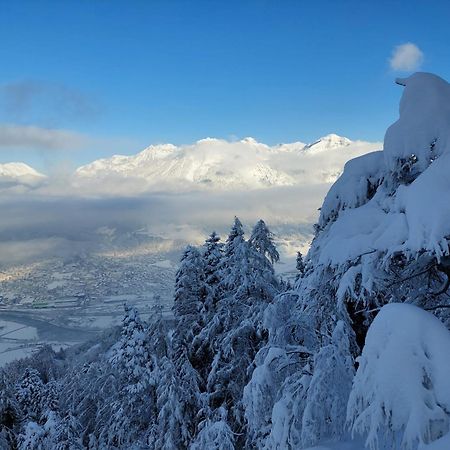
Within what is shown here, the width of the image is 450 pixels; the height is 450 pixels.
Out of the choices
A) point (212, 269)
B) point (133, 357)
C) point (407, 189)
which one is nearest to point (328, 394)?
point (407, 189)

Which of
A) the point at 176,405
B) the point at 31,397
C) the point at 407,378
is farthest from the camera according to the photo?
the point at 31,397

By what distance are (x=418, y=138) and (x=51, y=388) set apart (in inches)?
1136

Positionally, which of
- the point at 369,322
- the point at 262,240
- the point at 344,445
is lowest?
the point at 344,445

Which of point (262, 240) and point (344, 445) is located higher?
point (262, 240)

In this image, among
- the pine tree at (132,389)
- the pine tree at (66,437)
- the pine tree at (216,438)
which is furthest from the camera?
the pine tree at (66,437)

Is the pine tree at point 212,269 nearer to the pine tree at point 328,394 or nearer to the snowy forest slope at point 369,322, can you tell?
the snowy forest slope at point 369,322

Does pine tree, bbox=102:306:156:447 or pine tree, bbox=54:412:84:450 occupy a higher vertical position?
pine tree, bbox=102:306:156:447

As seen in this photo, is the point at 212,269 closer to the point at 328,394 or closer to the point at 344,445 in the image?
the point at 328,394

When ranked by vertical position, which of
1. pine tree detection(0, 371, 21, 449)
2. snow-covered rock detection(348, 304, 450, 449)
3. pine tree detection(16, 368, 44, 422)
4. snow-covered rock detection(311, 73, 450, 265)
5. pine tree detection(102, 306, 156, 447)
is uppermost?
snow-covered rock detection(311, 73, 450, 265)

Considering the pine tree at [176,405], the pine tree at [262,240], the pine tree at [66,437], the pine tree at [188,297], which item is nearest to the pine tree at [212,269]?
the pine tree at [188,297]

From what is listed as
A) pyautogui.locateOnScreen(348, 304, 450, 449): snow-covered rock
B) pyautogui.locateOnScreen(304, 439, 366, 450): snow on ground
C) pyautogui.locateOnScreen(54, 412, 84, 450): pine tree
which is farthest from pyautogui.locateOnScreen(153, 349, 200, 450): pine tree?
pyautogui.locateOnScreen(348, 304, 450, 449): snow-covered rock

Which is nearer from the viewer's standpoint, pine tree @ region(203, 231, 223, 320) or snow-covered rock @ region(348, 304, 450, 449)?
snow-covered rock @ region(348, 304, 450, 449)

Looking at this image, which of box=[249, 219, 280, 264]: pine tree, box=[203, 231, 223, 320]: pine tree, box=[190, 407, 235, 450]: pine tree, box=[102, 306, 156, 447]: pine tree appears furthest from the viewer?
box=[249, 219, 280, 264]: pine tree

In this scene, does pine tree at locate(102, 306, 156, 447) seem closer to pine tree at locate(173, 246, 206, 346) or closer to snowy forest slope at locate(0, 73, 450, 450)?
pine tree at locate(173, 246, 206, 346)
